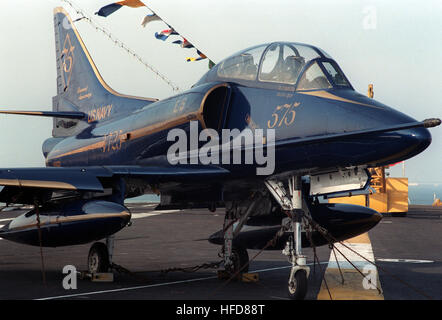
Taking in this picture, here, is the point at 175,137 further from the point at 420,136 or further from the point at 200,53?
the point at 200,53

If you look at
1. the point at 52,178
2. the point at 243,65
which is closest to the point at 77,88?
the point at 52,178

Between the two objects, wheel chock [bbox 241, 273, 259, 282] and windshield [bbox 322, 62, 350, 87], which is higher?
windshield [bbox 322, 62, 350, 87]

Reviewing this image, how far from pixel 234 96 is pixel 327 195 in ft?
7.05

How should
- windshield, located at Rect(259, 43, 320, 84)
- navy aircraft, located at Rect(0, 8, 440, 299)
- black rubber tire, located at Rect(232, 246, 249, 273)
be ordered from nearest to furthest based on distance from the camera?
navy aircraft, located at Rect(0, 8, 440, 299) → windshield, located at Rect(259, 43, 320, 84) → black rubber tire, located at Rect(232, 246, 249, 273)

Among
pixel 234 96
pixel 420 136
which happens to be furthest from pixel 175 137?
pixel 420 136

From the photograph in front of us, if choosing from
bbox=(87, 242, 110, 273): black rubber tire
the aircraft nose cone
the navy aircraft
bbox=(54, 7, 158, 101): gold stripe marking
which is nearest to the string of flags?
bbox=(54, 7, 158, 101): gold stripe marking

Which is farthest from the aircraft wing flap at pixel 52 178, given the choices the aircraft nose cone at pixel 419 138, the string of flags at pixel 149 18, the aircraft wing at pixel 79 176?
the string of flags at pixel 149 18

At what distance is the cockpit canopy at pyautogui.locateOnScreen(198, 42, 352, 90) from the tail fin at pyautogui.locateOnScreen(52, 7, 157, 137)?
402 centimetres

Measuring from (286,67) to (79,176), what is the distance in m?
3.76

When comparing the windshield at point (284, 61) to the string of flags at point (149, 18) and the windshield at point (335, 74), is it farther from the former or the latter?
the string of flags at point (149, 18)

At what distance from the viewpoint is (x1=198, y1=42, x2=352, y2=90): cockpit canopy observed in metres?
8.94

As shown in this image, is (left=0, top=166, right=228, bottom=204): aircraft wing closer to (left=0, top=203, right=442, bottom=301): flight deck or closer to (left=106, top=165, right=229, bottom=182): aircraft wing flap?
(left=106, top=165, right=229, bottom=182): aircraft wing flap

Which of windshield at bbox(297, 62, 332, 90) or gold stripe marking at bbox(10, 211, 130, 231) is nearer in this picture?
windshield at bbox(297, 62, 332, 90)

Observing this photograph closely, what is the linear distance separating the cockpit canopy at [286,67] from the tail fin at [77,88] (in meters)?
4.02
